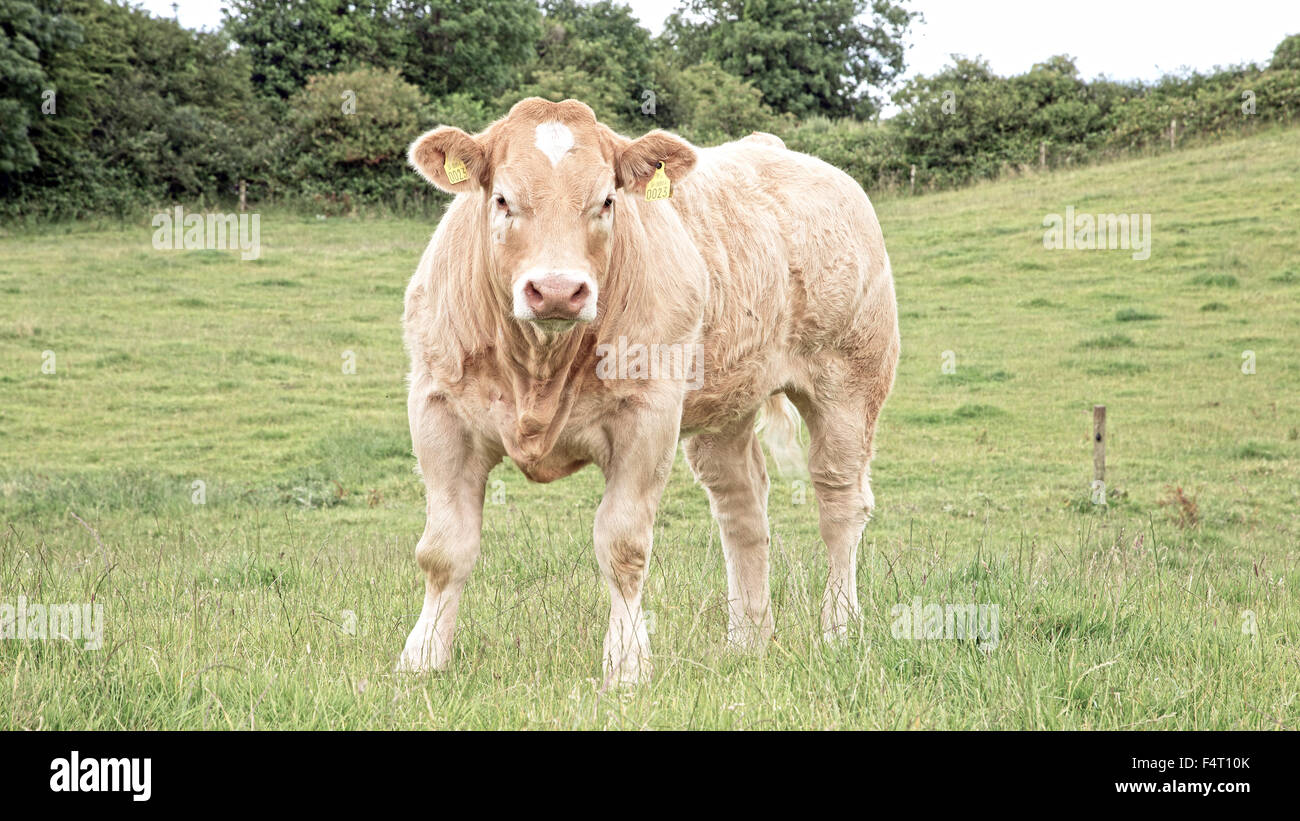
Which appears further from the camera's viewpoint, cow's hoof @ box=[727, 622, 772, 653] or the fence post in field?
the fence post in field

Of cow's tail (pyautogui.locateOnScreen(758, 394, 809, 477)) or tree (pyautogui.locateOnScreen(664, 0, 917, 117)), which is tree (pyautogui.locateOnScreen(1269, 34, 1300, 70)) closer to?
tree (pyautogui.locateOnScreen(664, 0, 917, 117))

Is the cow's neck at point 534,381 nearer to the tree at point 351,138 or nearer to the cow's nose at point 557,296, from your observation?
the cow's nose at point 557,296

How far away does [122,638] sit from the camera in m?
4.20

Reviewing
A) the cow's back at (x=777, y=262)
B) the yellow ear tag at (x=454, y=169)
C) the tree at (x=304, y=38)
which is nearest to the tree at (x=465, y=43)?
the tree at (x=304, y=38)

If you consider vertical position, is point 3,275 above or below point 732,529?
above

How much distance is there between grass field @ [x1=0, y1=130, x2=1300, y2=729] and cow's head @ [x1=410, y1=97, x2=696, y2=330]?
1294 mm

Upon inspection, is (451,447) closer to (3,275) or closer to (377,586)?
(377,586)

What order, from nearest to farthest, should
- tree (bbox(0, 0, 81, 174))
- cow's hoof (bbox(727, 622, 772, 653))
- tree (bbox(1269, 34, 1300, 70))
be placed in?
cow's hoof (bbox(727, 622, 772, 653)), tree (bbox(0, 0, 81, 174)), tree (bbox(1269, 34, 1300, 70))

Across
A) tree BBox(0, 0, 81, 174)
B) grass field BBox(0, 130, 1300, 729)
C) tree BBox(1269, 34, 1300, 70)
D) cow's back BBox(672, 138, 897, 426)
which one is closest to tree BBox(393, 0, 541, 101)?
tree BBox(0, 0, 81, 174)

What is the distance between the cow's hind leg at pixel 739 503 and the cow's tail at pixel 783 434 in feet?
2.22

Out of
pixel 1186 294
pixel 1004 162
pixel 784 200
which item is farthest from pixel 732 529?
pixel 1004 162

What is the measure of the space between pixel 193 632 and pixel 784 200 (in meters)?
3.39

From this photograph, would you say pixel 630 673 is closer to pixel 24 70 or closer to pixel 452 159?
pixel 452 159

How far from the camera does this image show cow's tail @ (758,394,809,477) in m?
7.00
